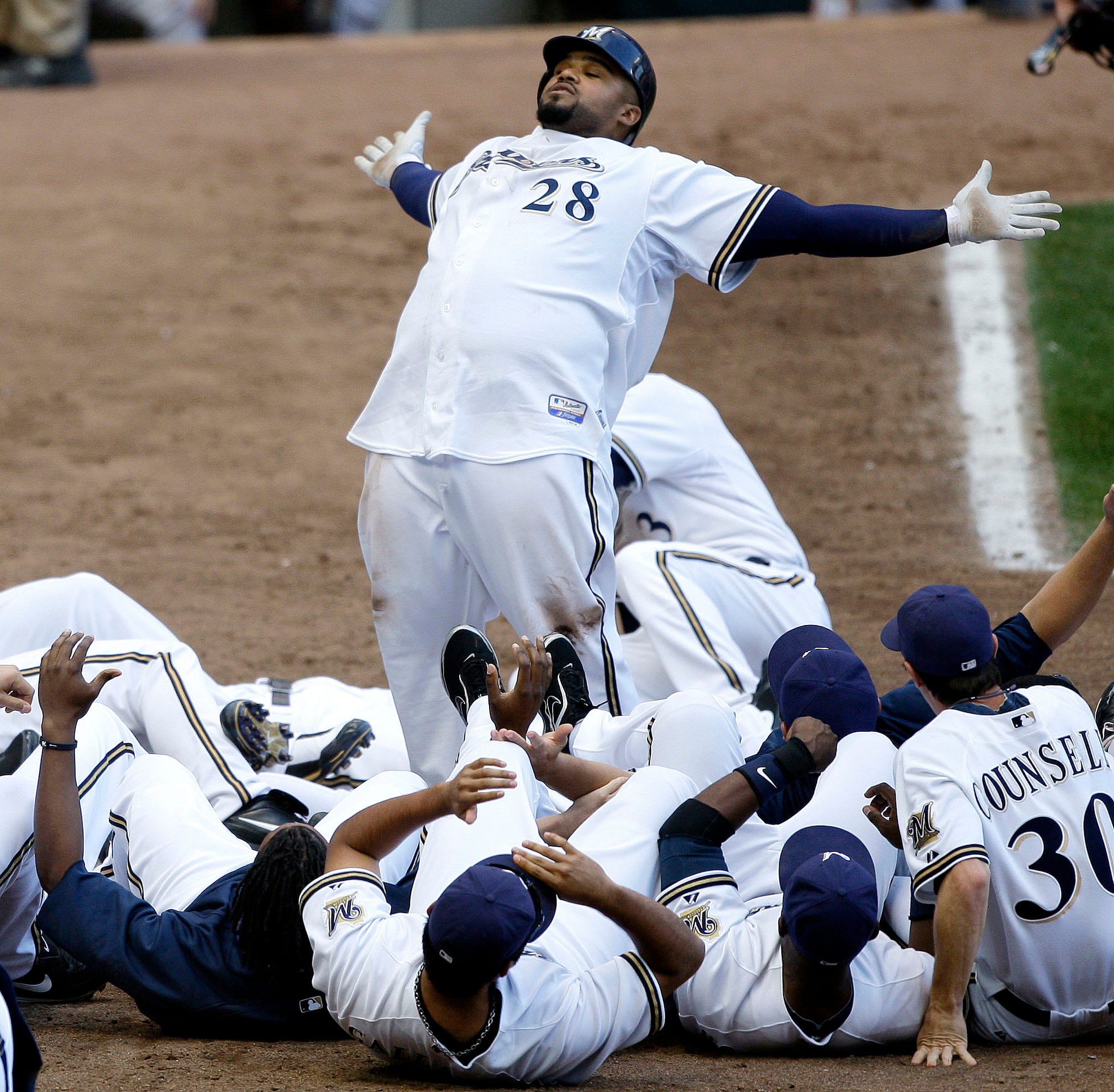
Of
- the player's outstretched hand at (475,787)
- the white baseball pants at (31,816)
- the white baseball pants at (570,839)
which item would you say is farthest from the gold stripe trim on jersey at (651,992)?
the white baseball pants at (31,816)

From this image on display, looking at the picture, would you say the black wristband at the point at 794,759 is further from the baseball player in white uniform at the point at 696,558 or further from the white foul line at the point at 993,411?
the white foul line at the point at 993,411

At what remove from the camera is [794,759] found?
3.25 meters

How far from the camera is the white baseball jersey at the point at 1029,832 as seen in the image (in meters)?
2.91

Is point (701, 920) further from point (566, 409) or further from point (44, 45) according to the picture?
point (44, 45)

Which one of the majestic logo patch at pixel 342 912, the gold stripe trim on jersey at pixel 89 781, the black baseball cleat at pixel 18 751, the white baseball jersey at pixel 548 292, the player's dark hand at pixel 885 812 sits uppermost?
the white baseball jersey at pixel 548 292

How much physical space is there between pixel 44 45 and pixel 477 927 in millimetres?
10222

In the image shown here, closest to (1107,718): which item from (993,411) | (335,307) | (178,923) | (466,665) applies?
(466,665)

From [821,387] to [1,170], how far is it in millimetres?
5628

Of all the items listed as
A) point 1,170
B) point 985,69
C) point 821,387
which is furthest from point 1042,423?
point 1,170

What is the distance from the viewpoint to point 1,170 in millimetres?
10000

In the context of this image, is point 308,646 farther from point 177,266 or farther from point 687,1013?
point 177,266

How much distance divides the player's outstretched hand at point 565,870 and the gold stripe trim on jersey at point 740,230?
154 centimetres

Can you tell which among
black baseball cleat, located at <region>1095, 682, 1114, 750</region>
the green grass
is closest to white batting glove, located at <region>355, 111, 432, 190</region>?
black baseball cleat, located at <region>1095, 682, 1114, 750</region>

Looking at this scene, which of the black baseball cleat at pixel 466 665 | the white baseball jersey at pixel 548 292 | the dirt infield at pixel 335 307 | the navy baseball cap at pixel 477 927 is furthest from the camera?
the dirt infield at pixel 335 307
